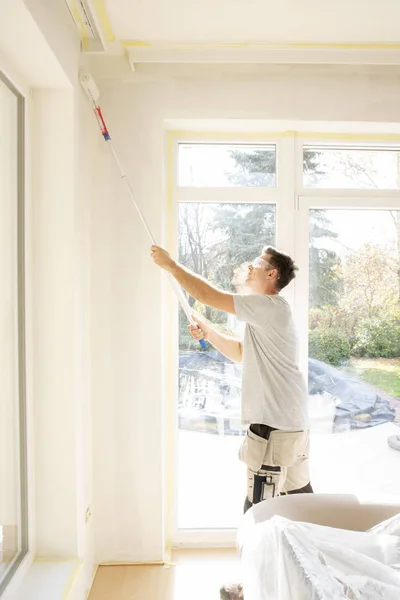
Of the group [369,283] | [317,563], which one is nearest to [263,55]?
[369,283]

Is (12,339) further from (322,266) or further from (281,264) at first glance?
(322,266)

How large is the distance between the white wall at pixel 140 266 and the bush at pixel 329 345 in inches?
33.2

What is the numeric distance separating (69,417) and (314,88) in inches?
76.1

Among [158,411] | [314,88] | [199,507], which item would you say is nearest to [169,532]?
[199,507]

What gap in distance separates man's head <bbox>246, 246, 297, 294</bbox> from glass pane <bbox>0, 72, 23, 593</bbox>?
1.06 metres

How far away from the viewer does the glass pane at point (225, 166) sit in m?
2.56

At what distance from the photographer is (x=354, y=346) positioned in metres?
2.61

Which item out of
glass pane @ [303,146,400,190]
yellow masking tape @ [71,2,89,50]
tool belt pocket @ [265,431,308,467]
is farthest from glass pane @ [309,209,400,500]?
yellow masking tape @ [71,2,89,50]

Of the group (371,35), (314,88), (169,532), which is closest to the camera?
(371,35)

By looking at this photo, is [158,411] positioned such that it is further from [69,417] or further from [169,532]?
[169,532]

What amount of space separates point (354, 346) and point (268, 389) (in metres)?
0.77

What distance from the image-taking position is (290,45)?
223cm

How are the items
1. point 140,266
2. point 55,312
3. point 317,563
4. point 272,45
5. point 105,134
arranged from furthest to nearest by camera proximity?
point 140,266
point 272,45
point 105,134
point 55,312
point 317,563

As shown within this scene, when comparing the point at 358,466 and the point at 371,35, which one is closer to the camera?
the point at 371,35
